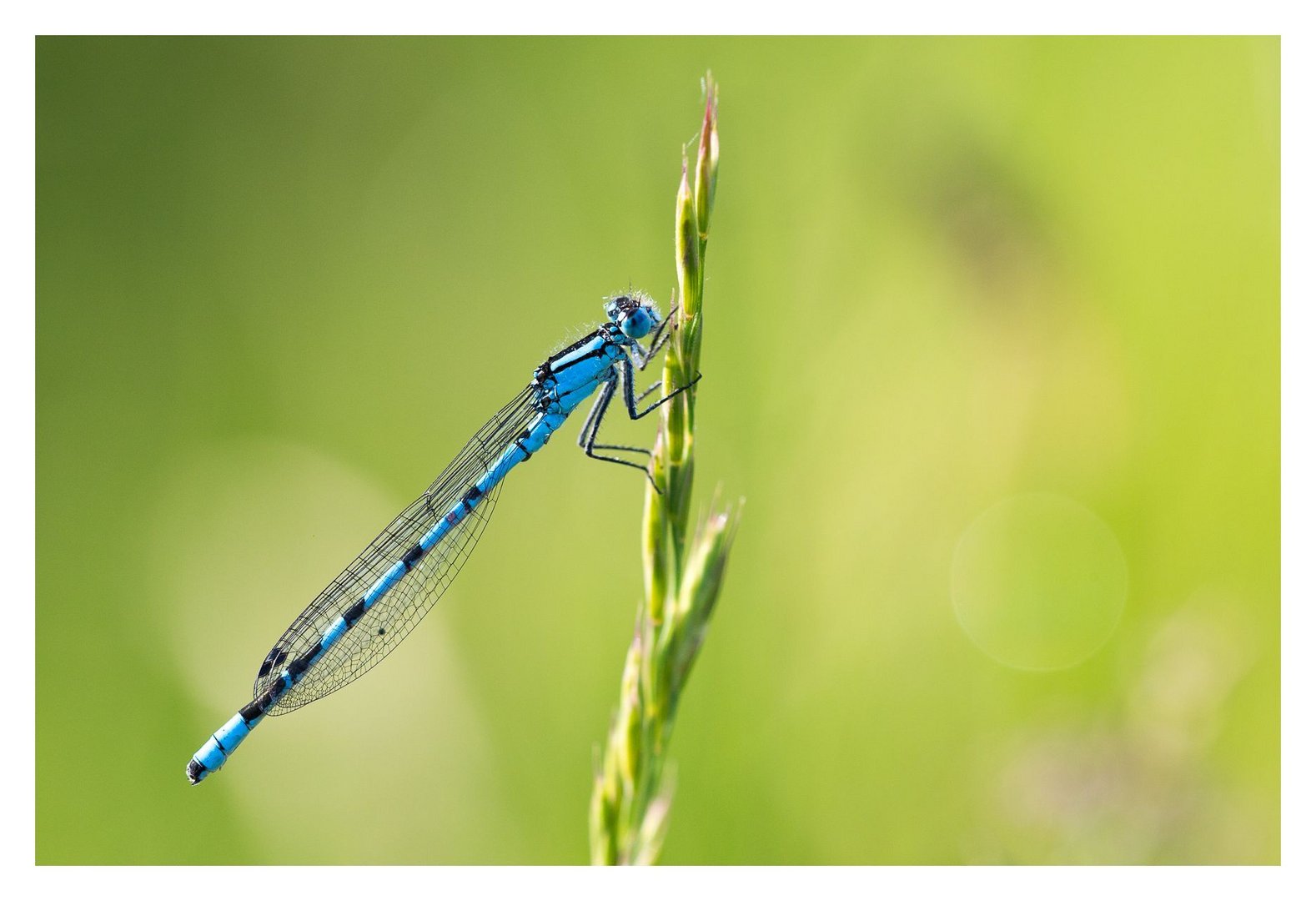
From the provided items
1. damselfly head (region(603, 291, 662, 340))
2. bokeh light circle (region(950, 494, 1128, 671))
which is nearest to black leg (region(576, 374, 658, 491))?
damselfly head (region(603, 291, 662, 340))

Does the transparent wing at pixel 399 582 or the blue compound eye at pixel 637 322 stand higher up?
the blue compound eye at pixel 637 322

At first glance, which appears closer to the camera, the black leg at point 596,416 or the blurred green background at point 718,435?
the blurred green background at point 718,435

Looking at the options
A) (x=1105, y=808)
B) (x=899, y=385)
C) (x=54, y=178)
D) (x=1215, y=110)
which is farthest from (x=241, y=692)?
(x=1215, y=110)

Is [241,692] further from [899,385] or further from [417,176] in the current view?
[899,385]

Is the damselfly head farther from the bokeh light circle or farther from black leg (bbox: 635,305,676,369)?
the bokeh light circle

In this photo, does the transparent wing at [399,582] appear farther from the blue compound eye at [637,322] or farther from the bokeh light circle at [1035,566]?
the bokeh light circle at [1035,566]

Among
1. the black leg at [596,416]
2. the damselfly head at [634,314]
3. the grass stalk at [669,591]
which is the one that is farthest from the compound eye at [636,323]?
the grass stalk at [669,591]

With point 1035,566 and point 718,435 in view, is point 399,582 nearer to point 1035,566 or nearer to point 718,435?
point 718,435

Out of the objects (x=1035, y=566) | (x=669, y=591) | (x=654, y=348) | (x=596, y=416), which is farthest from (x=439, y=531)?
(x=1035, y=566)
